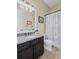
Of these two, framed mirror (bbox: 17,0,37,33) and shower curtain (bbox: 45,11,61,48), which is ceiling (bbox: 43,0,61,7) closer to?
shower curtain (bbox: 45,11,61,48)

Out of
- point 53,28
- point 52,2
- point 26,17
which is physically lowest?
point 53,28

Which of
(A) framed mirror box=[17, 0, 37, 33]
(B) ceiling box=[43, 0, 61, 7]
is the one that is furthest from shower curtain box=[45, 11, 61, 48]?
(A) framed mirror box=[17, 0, 37, 33]

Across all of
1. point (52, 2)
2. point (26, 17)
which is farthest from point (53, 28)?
point (26, 17)

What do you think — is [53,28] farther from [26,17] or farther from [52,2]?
[26,17]

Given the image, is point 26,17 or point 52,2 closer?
point 26,17

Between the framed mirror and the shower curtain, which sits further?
the shower curtain

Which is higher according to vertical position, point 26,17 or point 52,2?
point 52,2
